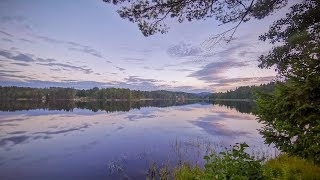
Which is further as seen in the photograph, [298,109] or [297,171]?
[297,171]

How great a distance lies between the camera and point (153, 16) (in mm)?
9844

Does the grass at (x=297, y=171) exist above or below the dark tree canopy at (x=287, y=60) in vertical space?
below

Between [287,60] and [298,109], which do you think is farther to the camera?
[287,60]

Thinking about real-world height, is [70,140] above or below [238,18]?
below

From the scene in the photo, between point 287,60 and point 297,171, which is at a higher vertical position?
point 287,60

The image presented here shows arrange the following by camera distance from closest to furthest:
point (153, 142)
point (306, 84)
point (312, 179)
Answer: point (306, 84), point (312, 179), point (153, 142)

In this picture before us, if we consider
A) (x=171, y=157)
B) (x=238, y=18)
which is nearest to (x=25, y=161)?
(x=171, y=157)

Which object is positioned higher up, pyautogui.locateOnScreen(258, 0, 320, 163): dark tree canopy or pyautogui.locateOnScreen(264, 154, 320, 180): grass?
pyautogui.locateOnScreen(258, 0, 320, 163): dark tree canopy

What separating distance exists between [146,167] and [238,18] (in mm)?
9387

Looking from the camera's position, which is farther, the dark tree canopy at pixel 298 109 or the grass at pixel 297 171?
the grass at pixel 297 171

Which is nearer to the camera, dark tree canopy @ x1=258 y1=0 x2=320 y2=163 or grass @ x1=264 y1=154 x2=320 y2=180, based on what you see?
dark tree canopy @ x1=258 y1=0 x2=320 y2=163

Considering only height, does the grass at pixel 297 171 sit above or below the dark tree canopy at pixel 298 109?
below

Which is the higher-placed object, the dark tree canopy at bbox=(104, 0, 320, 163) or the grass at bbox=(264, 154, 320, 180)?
the dark tree canopy at bbox=(104, 0, 320, 163)

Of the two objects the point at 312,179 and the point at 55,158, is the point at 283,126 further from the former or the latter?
the point at 55,158
